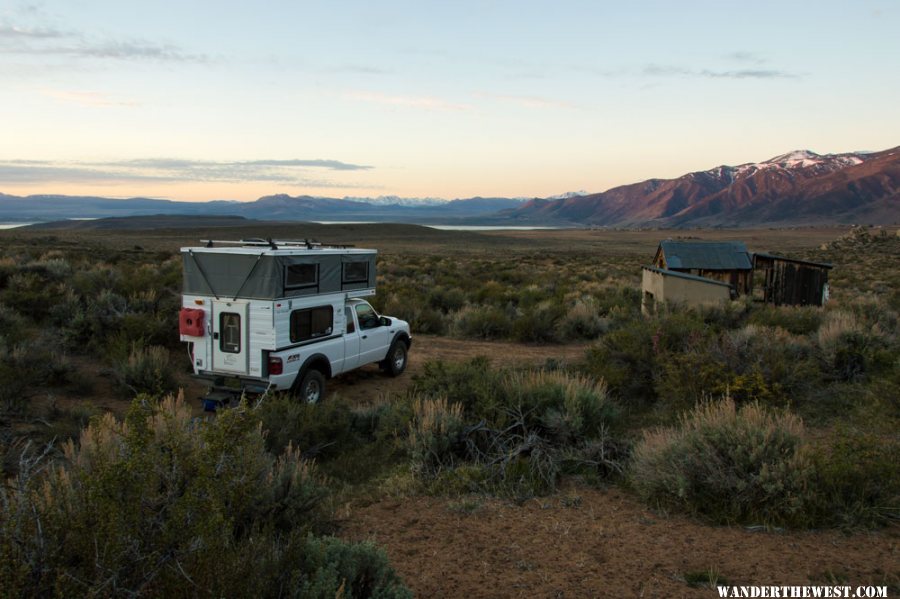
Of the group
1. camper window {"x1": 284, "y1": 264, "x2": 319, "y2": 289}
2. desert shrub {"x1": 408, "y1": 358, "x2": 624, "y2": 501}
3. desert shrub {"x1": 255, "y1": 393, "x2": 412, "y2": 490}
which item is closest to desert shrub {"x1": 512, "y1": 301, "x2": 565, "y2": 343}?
camper window {"x1": 284, "y1": 264, "x2": 319, "y2": 289}

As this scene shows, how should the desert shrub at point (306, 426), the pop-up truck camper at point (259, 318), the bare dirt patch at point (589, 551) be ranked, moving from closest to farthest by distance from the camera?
1. the bare dirt patch at point (589, 551)
2. the desert shrub at point (306, 426)
3. the pop-up truck camper at point (259, 318)

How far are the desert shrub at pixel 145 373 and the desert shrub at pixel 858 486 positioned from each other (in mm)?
9171

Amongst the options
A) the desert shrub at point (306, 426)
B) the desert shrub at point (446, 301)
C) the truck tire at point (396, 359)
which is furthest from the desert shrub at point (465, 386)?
the desert shrub at point (446, 301)

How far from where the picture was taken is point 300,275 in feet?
31.8

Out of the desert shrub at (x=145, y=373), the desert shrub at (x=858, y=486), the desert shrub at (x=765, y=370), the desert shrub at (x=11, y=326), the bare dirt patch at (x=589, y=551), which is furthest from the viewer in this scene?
the desert shrub at (x=11, y=326)

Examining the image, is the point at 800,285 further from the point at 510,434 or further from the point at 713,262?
the point at 510,434

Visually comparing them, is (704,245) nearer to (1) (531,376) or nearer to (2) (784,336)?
(2) (784,336)

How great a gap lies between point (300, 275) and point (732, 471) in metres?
6.64

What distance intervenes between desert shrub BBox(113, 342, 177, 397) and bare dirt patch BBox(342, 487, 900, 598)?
6.26 metres

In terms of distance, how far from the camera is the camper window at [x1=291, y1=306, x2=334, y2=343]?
962 centimetres

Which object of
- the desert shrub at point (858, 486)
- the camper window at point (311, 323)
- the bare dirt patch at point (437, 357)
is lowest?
the bare dirt patch at point (437, 357)

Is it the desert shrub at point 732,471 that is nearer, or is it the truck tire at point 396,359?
the desert shrub at point 732,471

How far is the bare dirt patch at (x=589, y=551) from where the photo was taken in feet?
14.1

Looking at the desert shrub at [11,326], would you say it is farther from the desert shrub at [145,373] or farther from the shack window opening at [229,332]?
the shack window opening at [229,332]
